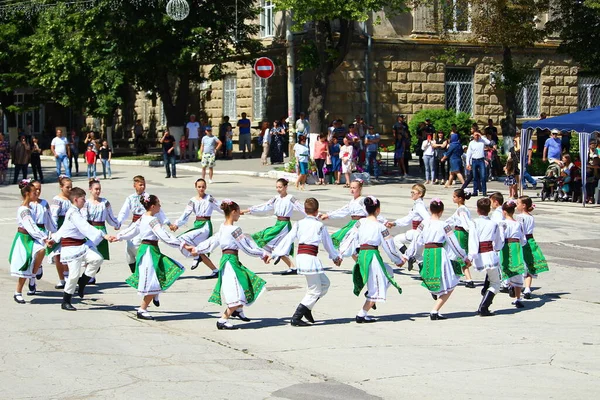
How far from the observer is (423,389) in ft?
30.1

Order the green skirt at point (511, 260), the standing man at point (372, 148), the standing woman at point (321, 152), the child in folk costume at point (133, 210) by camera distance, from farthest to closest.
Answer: the standing man at point (372, 148) < the standing woman at point (321, 152) < the child in folk costume at point (133, 210) < the green skirt at point (511, 260)

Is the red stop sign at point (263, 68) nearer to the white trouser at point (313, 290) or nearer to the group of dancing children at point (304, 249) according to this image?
the group of dancing children at point (304, 249)

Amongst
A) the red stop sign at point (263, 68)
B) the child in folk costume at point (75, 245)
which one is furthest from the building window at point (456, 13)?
the child in folk costume at point (75, 245)

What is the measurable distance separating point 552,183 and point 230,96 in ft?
70.2

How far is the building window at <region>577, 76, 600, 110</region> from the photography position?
43656 mm

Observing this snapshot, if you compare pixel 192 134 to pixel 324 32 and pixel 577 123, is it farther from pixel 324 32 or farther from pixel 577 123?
pixel 577 123

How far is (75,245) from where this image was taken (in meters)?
13.4

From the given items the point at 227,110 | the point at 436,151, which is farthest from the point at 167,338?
the point at 227,110

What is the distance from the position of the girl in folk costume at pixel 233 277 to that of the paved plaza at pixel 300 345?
0.29 metres

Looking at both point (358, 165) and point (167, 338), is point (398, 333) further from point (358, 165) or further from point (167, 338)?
point (358, 165)

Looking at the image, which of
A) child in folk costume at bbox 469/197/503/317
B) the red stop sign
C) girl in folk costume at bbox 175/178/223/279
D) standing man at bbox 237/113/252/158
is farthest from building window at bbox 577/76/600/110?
child in folk costume at bbox 469/197/503/317

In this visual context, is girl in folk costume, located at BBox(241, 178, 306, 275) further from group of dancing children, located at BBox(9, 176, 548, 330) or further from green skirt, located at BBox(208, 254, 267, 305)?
green skirt, located at BBox(208, 254, 267, 305)

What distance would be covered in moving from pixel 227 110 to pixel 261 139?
261 inches

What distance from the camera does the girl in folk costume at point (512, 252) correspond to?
13586mm
